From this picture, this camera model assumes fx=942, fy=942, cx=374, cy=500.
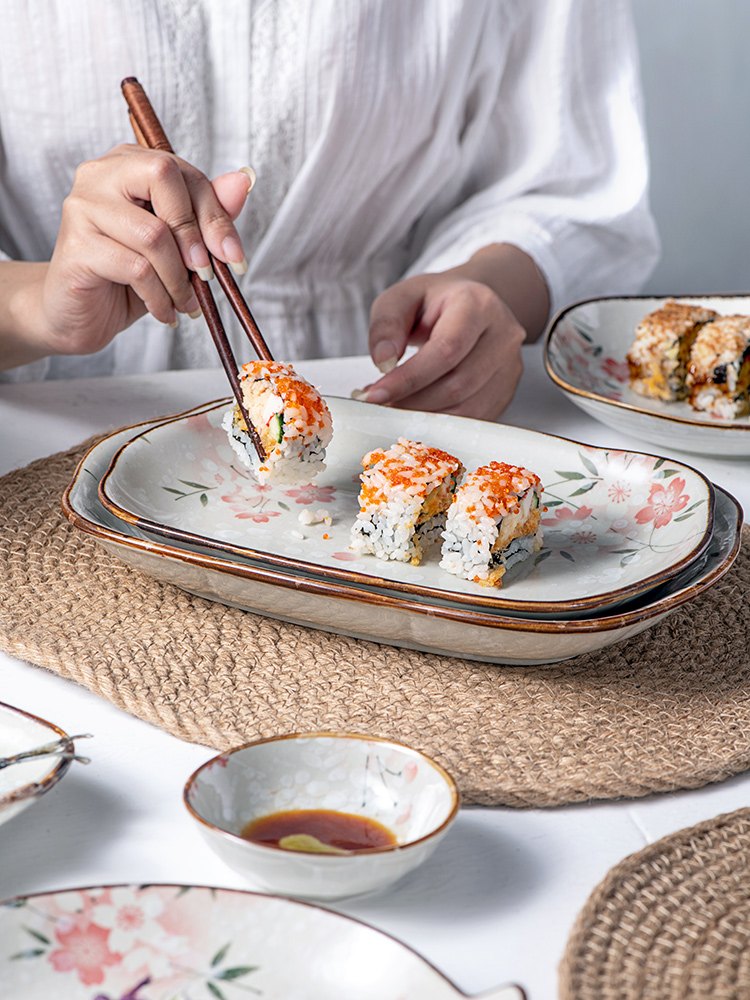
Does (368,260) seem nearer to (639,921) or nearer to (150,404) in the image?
(150,404)

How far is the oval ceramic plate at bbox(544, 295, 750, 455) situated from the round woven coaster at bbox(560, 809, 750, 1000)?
0.50m

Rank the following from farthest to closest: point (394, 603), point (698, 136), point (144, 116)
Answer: point (698, 136) → point (144, 116) → point (394, 603)

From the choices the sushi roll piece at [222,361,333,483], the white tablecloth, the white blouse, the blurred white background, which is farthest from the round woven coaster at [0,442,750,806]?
the blurred white background

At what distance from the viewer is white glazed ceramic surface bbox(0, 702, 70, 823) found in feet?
1.43

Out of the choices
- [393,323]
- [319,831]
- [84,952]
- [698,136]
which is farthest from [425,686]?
[698,136]

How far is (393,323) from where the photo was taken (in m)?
1.03

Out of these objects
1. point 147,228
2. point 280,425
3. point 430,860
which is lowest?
point 430,860

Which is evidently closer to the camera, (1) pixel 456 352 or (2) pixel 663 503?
(2) pixel 663 503

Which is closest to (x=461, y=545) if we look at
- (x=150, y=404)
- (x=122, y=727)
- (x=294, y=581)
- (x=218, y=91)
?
(x=294, y=581)

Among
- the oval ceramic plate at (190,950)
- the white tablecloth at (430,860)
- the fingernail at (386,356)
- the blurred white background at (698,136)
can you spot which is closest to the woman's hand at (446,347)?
the fingernail at (386,356)

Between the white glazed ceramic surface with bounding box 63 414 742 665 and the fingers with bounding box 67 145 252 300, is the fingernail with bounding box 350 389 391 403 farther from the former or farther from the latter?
the white glazed ceramic surface with bounding box 63 414 742 665

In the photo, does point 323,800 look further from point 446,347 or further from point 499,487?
point 446,347

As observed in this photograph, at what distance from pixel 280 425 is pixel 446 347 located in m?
0.33

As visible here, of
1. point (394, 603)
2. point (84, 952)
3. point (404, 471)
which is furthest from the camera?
point (404, 471)
